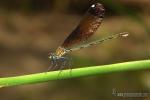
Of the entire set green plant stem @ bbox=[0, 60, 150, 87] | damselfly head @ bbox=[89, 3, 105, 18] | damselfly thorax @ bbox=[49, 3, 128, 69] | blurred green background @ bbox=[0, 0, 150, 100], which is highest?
blurred green background @ bbox=[0, 0, 150, 100]

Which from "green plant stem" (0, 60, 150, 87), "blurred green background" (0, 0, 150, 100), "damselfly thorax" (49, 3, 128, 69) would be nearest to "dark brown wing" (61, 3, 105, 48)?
"damselfly thorax" (49, 3, 128, 69)

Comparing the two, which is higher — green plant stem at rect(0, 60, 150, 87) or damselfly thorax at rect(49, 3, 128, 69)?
damselfly thorax at rect(49, 3, 128, 69)

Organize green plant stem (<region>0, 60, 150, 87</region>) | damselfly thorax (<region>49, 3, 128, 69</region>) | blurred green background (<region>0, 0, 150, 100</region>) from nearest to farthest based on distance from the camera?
green plant stem (<region>0, 60, 150, 87</region>), damselfly thorax (<region>49, 3, 128, 69</region>), blurred green background (<region>0, 0, 150, 100</region>)

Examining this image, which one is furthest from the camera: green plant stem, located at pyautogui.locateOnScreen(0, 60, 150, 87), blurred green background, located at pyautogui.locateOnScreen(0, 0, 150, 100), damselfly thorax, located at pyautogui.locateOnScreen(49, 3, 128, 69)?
blurred green background, located at pyautogui.locateOnScreen(0, 0, 150, 100)

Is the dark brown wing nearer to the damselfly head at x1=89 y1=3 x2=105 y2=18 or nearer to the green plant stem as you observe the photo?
the damselfly head at x1=89 y1=3 x2=105 y2=18

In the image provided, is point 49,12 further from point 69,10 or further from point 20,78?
point 20,78

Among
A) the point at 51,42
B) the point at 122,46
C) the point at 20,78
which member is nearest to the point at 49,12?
the point at 51,42
